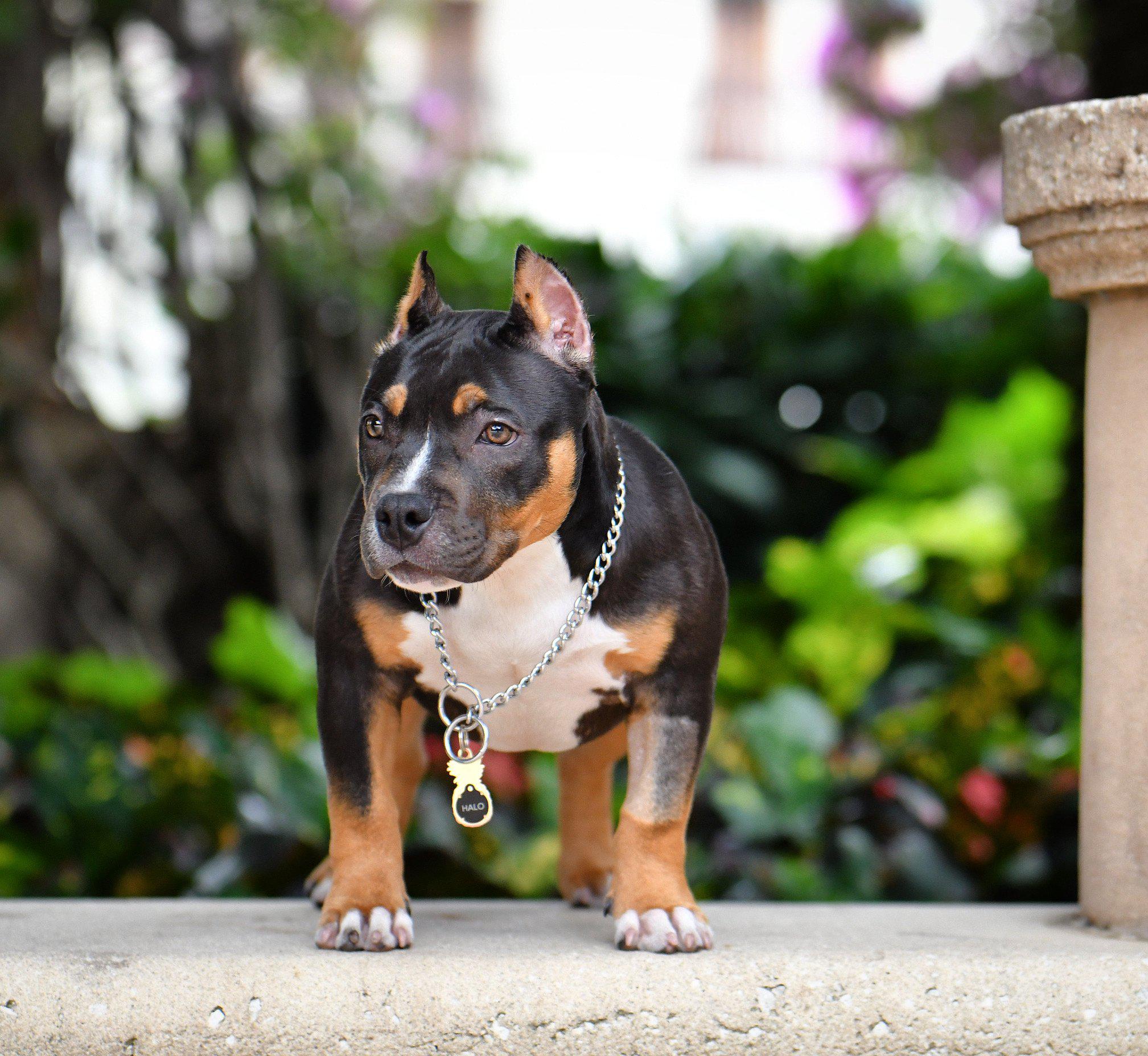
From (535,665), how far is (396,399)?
1.78 feet

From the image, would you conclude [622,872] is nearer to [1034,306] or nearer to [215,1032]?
[215,1032]

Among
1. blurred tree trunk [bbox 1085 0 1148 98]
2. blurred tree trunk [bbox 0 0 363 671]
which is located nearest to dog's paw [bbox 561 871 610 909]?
blurred tree trunk [bbox 0 0 363 671]

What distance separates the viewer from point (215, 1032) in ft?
7.83

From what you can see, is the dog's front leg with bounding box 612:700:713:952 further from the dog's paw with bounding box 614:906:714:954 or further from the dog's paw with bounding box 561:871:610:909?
the dog's paw with bounding box 561:871:610:909

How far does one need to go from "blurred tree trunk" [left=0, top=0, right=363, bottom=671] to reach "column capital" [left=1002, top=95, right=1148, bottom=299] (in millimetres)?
4217

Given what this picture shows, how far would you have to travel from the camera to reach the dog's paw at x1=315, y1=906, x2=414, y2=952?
250 centimetres

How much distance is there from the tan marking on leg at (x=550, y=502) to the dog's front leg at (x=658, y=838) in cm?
42

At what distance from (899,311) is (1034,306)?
673 millimetres

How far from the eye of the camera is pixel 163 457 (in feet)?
22.9

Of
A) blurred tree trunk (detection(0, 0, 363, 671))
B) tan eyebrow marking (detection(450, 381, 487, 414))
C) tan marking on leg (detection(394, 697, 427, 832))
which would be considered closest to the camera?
tan eyebrow marking (detection(450, 381, 487, 414))

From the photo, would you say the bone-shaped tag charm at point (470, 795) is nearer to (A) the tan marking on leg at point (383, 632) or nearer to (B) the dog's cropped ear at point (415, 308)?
(A) the tan marking on leg at point (383, 632)

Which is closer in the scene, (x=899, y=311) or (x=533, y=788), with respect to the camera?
(x=533, y=788)

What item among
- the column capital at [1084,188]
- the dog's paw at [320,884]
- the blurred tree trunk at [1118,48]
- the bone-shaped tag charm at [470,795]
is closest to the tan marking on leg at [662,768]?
the bone-shaped tag charm at [470,795]

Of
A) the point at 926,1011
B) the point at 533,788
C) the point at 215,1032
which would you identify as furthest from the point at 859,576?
the point at 215,1032
